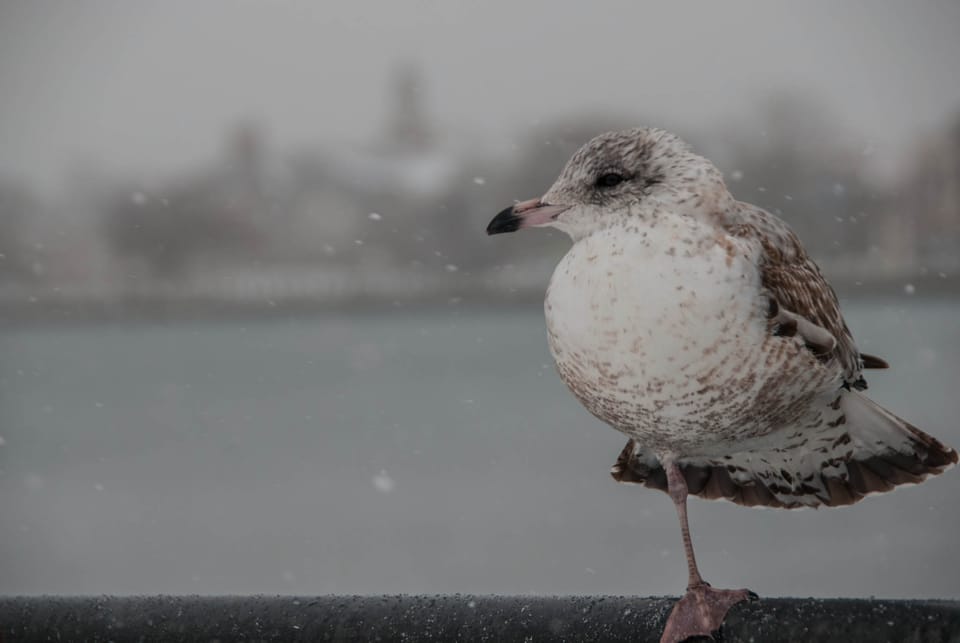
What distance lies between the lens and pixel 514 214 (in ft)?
5.99

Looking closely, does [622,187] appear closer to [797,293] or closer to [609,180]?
[609,180]

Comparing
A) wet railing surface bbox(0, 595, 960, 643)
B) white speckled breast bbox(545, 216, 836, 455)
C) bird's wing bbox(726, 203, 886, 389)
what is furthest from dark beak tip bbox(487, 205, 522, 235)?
wet railing surface bbox(0, 595, 960, 643)

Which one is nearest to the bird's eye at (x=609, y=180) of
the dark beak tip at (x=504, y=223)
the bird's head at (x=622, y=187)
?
the bird's head at (x=622, y=187)

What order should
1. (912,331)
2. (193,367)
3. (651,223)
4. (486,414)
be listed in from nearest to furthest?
(651,223), (912,331), (486,414), (193,367)

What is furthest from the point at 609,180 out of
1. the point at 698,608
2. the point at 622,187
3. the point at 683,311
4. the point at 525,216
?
the point at 698,608

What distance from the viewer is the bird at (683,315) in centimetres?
169

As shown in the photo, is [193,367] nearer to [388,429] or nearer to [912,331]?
[388,429]

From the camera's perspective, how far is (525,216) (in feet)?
5.97

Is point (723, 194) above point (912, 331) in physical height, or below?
above

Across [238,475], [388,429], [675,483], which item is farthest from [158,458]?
[675,483]

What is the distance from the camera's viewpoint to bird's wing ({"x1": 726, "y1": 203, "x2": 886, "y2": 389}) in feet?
6.00

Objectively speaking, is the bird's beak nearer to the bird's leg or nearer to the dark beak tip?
the dark beak tip

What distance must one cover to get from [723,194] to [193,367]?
21.9m

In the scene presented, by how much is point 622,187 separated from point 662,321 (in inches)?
10.7
